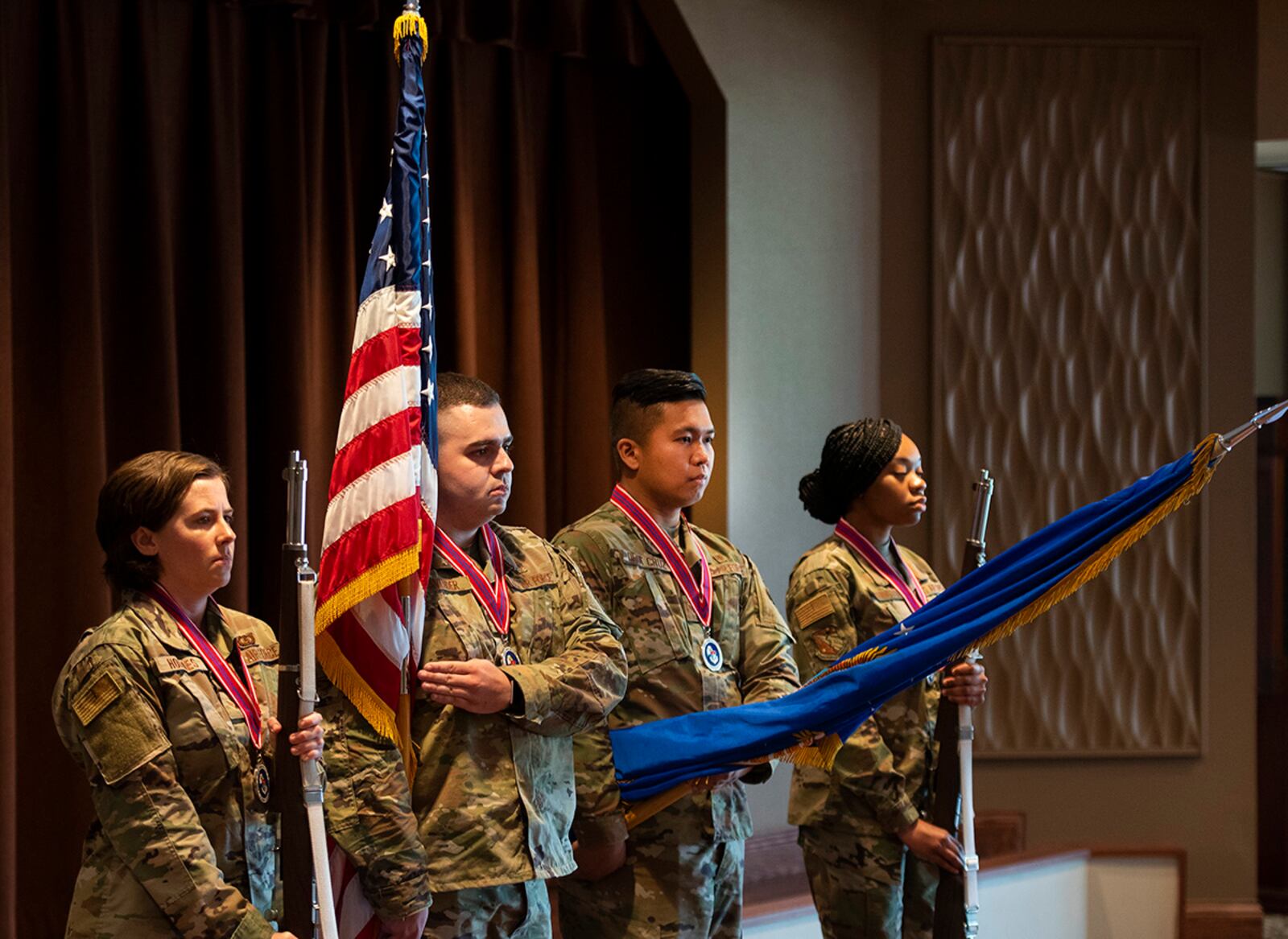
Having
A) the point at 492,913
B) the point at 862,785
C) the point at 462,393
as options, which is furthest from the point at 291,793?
the point at 862,785

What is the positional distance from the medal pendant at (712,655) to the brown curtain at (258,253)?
5.09ft

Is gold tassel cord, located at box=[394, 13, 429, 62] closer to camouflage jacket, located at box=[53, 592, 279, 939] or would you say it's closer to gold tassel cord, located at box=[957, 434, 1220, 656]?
camouflage jacket, located at box=[53, 592, 279, 939]

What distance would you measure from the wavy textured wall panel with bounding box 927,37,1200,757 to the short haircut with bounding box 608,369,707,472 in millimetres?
2605

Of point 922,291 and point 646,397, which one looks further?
point 922,291

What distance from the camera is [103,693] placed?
2365 millimetres

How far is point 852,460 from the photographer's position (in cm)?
370

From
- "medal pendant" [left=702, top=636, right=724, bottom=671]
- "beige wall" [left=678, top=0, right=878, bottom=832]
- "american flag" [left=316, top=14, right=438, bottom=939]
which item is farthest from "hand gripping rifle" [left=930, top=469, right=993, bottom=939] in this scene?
"beige wall" [left=678, top=0, right=878, bottom=832]

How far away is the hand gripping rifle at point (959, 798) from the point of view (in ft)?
11.2

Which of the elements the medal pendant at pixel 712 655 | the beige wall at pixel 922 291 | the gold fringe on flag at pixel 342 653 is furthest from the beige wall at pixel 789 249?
the gold fringe on flag at pixel 342 653

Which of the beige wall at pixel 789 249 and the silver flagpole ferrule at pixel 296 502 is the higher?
the beige wall at pixel 789 249

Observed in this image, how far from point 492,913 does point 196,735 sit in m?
0.57

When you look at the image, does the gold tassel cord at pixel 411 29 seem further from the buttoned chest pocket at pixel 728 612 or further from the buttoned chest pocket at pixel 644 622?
the buttoned chest pocket at pixel 728 612

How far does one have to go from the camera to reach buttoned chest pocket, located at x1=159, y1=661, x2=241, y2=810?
2.41 metres

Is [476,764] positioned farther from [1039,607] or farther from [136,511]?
[1039,607]
